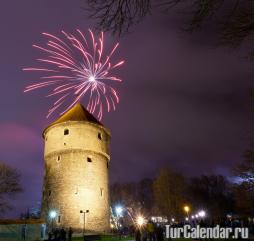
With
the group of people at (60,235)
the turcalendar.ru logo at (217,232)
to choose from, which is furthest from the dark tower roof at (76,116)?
the turcalendar.ru logo at (217,232)

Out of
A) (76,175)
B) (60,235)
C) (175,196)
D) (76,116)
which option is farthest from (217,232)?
(175,196)

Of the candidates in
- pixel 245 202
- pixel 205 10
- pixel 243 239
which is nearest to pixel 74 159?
pixel 245 202

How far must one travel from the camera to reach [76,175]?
29.9m

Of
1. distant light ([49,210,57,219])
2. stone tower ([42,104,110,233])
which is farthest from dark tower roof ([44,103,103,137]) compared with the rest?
distant light ([49,210,57,219])

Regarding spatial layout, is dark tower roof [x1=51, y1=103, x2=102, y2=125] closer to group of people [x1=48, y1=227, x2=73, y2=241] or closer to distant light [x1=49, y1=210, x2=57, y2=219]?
distant light [x1=49, y1=210, x2=57, y2=219]

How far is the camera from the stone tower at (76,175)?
28969mm

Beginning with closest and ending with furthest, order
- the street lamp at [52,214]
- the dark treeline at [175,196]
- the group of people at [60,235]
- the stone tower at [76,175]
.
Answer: the group of people at [60,235]
the stone tower at [76,175]
the street lamp at [52,214]
the dark treeline at [175,196]

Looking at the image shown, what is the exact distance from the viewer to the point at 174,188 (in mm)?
43906

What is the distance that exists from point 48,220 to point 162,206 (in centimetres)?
1913

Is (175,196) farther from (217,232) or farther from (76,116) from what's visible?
(217,232)

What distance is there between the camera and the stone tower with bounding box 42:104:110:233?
95.0 feet

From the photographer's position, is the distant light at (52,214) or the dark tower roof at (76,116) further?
the dark tower roof at (76,116)

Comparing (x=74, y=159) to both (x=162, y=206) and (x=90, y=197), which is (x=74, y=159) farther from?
(x=162, y=206)

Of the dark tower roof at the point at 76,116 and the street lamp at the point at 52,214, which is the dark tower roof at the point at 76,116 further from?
the street lamp at the point at 52,214
